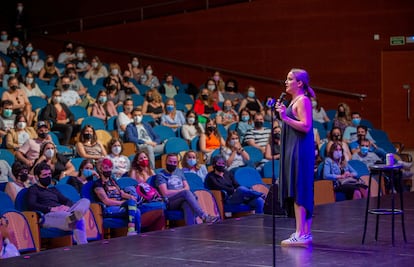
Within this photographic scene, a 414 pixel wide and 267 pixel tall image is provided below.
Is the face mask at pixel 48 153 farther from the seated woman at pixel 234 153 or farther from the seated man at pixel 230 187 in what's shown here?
the seated woman at pixel 234 153

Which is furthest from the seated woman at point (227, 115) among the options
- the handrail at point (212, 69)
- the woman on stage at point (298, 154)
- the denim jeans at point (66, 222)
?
the woman on stage at point (298, 154)

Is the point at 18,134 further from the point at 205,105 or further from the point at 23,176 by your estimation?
the point at 205,105

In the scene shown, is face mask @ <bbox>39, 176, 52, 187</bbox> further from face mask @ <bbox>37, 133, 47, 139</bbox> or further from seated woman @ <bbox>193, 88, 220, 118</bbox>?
seated woman @ <bbox>193, 88, 220, 118</bbox>

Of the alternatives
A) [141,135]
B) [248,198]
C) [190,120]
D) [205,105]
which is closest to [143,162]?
[248,198]

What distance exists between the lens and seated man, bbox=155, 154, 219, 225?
26.8ft

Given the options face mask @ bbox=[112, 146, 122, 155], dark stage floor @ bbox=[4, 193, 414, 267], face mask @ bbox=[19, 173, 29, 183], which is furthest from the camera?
face mask @ bbox=[112, 146, 122, 155]

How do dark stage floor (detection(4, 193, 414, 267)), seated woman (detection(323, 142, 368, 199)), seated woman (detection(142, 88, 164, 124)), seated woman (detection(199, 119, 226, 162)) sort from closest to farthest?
dark stage floor (detection(4, 193, 414, 267))
seated woman (detection(323, 142, 368, 199))
seated woman (detection(199, 119, 226, 162))
seated woman (detection(142, 88, 164, 124))

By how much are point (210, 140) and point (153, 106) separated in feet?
4.71

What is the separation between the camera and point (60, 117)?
34.0 ft

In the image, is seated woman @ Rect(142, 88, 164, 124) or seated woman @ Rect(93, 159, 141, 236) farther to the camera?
seated woman @ Rect(142, 88, 164, 124)

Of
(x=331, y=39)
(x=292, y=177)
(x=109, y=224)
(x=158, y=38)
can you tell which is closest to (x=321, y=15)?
(x=331, y=39)

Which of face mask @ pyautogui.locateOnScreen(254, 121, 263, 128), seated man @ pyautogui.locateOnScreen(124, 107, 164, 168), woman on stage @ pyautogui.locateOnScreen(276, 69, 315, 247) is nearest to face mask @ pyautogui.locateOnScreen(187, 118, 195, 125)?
seated man @ pyautogui.locateOnScreen(124, 107, 164, 168)

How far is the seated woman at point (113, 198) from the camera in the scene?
7820mm

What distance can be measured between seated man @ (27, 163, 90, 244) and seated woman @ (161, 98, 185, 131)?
12.4 feet
